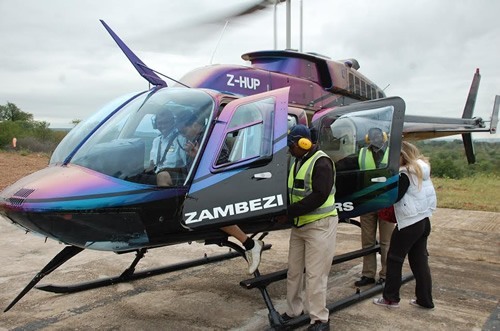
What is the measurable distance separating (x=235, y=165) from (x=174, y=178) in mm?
499

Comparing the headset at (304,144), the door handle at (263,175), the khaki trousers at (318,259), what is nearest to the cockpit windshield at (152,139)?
the door handle at (263,175)

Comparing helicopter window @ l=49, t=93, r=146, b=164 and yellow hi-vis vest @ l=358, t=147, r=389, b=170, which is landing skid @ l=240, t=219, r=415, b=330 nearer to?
yellow hi-vis vest @ l=358, t=147, r=389, b=170

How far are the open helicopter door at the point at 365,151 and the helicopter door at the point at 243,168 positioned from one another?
4.15ft

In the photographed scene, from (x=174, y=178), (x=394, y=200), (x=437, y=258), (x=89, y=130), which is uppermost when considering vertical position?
(x=89, y=130)

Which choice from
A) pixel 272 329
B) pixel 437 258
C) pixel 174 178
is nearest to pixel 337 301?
pixel 272 329

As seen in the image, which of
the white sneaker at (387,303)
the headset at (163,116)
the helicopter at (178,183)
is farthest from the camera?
the white sneaker at (387,303)

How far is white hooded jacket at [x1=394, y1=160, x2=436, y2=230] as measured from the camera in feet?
16.4

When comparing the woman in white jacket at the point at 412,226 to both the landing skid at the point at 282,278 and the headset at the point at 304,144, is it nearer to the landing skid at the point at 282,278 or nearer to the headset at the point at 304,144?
the landing skid at the point at 282,278

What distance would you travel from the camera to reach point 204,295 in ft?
18.4

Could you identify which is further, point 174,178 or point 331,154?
point 331,154

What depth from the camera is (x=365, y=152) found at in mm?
5051

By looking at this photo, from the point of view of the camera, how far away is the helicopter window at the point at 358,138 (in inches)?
197

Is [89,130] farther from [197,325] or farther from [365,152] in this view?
[365,152]

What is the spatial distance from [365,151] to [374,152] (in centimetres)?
9
